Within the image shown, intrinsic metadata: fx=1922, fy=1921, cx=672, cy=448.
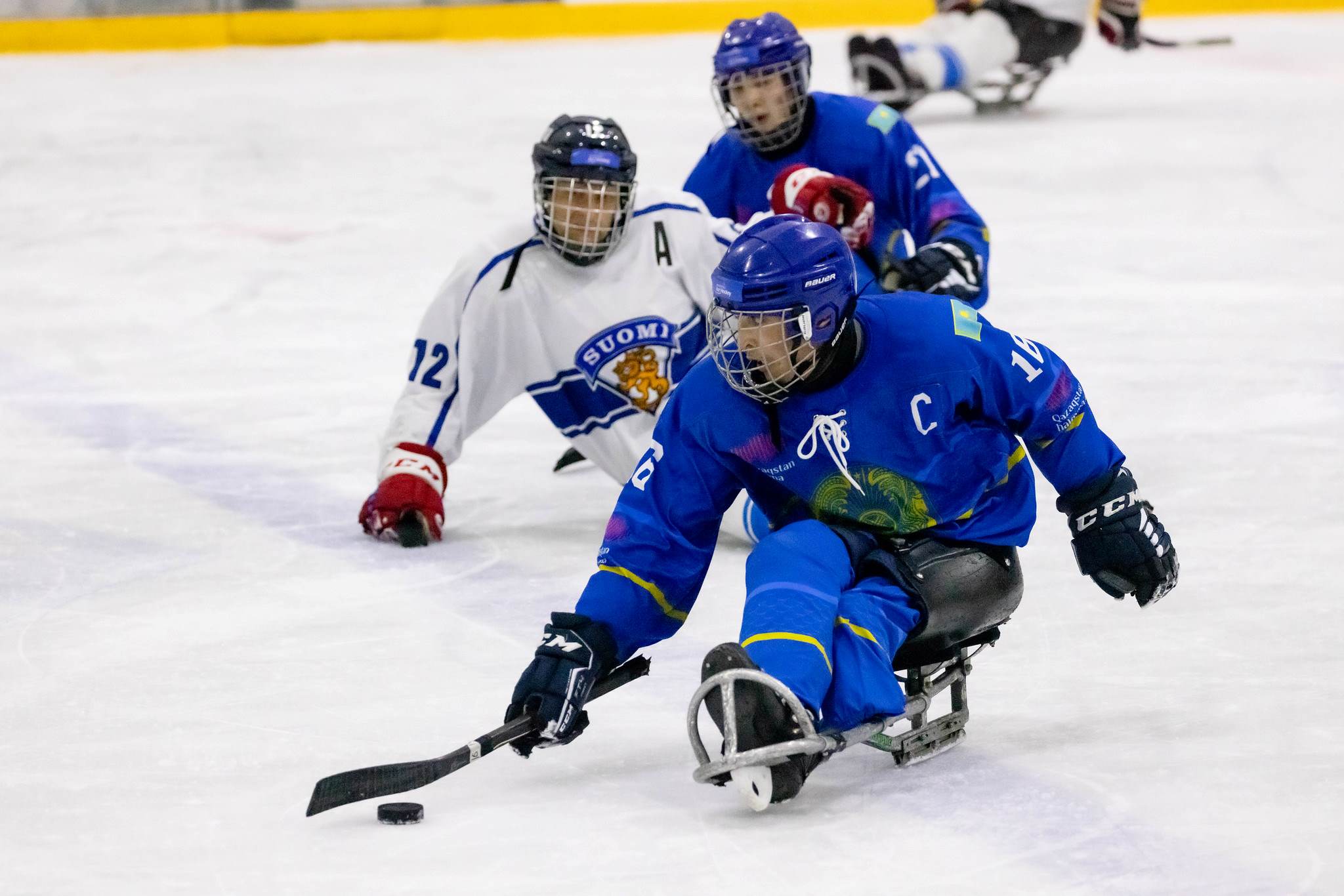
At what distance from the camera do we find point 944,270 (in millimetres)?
4414

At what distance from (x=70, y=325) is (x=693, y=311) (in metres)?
2.80

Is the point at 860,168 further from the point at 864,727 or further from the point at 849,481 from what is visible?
the point at 864,727

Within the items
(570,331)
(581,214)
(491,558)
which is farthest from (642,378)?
(491,558)

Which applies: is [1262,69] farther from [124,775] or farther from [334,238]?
[124,775]

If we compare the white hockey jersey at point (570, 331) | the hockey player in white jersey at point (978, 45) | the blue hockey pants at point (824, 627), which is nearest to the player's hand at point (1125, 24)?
the hockey player in white jersey at point (978, 45)

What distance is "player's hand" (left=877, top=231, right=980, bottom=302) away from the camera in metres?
4.41

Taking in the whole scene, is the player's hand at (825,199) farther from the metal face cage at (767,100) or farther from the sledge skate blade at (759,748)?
the sledge skate blade at (759,748)

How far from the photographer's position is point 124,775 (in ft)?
8.91

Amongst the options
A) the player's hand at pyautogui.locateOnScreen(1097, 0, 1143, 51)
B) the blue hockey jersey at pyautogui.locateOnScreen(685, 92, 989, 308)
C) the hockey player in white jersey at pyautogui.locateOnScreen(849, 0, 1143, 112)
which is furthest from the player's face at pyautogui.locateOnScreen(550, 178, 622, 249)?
the player's hand at pyautogui.locateOnScreen(1097, 0, 1143, 51)

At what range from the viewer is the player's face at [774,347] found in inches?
101

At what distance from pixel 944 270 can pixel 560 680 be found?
2.10 meters

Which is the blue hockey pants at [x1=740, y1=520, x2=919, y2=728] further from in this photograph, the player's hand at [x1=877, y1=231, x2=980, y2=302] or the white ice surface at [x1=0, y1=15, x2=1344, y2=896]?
the player's hand at [x1=877, y1=231, x2=980, y2=302]

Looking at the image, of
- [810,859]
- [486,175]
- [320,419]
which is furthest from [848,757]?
[486,175]

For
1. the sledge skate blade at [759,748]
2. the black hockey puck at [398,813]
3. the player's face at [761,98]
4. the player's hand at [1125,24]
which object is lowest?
the player's hand at [1125,24]
